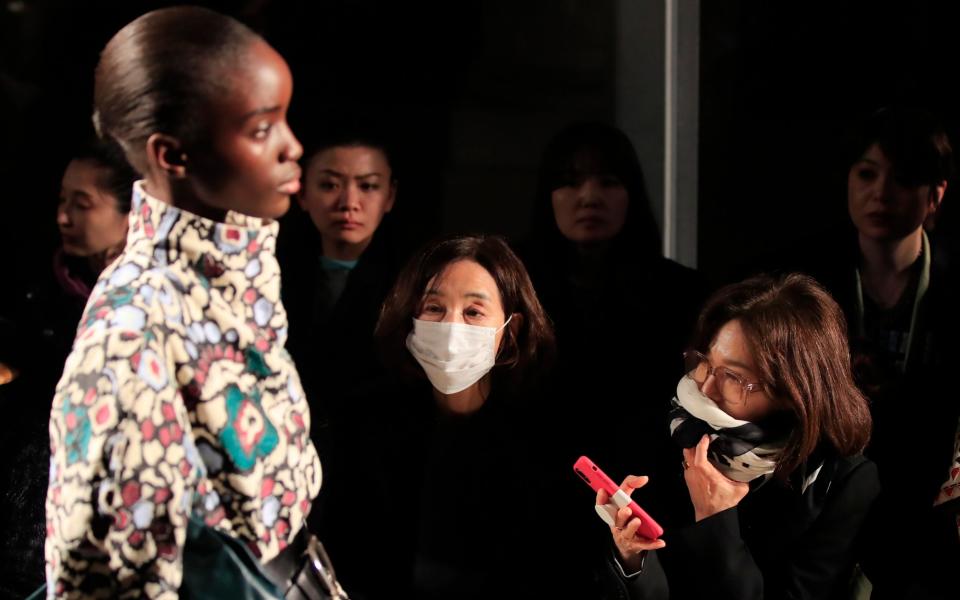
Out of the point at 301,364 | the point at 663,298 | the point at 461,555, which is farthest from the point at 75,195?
the point at 663,298

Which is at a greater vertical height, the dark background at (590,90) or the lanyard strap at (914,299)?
the dark background at (590,90)

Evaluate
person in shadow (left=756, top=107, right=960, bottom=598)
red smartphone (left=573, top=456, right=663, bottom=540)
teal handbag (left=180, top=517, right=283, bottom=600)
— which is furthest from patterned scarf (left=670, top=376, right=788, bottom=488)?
teal handbag (left=180, top=517, right=283, bottom=600)

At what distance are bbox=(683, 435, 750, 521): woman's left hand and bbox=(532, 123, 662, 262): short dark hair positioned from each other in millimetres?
774

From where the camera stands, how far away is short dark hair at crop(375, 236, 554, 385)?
7.44 feet

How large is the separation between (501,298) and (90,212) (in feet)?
2.92

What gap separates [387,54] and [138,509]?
1.69m

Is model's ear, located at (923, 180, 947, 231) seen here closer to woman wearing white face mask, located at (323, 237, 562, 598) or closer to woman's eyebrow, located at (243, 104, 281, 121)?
woman wearing white face mask, located at (323, 237, 562, 598)

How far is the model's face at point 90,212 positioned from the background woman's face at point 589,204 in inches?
42.7

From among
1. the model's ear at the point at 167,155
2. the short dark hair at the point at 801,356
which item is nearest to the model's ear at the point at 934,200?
the short dark hair at the point at 801,356

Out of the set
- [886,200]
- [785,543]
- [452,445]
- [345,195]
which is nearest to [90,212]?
[345,195]

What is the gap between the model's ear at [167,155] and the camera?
1.57 metres

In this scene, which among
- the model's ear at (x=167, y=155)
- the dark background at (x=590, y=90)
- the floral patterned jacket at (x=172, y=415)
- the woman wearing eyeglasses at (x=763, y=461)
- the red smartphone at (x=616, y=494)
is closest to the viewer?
the floral patterned jacket at (x=172, y=415)

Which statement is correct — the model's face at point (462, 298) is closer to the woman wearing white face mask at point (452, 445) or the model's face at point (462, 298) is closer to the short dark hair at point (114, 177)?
the woman wearing white face mask at point (452, 445)

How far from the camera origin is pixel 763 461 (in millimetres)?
2164
